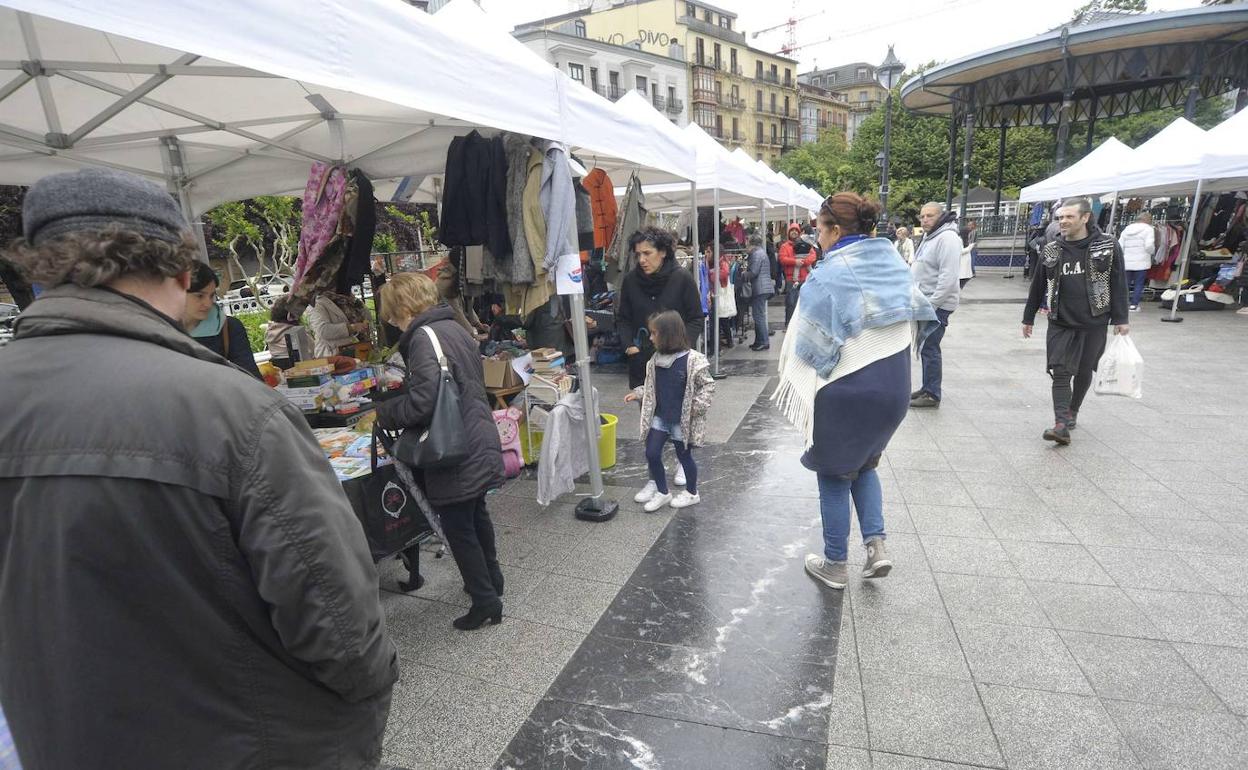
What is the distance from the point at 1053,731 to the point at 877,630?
0.71 metres

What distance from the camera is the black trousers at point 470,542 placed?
8.83ft

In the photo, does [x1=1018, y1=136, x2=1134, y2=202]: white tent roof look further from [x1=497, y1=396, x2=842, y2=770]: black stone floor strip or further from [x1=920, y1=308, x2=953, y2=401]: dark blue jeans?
[x1=497, y1=396, x2=842, y2=770]: black stone floor strip

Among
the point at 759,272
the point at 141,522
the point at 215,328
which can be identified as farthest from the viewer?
the point at 759,272

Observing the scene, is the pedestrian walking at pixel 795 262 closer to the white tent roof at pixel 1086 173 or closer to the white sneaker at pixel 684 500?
the white tent roof at pixel 1086 173

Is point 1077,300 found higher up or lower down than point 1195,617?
higher up

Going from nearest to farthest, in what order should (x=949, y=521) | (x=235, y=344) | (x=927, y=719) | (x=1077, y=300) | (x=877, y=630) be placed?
(x=927, y=719), (x=877, y=630), (x=235, y=344), (x=949, y=521), (x=1077, y=300)

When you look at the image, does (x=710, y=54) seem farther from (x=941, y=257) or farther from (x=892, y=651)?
(x=892, y=651)

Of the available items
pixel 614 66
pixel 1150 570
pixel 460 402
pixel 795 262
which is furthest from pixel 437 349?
pixel 614 66

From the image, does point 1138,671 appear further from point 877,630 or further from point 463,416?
point 463,416

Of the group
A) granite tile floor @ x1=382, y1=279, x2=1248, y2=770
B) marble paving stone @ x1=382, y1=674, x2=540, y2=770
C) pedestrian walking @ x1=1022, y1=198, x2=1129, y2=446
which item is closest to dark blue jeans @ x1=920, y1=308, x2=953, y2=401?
pedestrian walking @ x1=1022, y1=198, x2=1129, y2=446

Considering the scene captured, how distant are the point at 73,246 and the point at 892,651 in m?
2.90

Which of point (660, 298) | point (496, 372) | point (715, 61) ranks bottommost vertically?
point (496, 372)

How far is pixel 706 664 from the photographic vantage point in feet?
8.36

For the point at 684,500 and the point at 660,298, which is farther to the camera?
the point at 660,298
